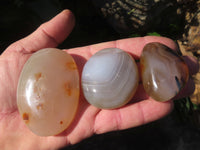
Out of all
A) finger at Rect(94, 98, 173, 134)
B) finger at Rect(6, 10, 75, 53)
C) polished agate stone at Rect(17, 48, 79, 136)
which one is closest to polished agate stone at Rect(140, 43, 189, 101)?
finger at Rect(94, 98, 173, 134)

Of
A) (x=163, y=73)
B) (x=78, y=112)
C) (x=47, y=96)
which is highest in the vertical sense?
(x=163, y=73)

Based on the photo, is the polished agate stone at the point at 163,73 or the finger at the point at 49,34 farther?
the finger at the point at 49,34

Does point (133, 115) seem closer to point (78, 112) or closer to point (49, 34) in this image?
point (78, 112)

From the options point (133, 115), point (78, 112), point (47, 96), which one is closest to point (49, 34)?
point (47, 96)

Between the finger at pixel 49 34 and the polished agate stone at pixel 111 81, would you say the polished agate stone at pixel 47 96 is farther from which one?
the finger at pixel 49 34

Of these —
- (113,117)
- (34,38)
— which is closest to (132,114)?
(113,117)

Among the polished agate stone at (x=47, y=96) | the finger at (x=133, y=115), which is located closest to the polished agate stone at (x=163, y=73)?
the finger at (x=133, y=115)
